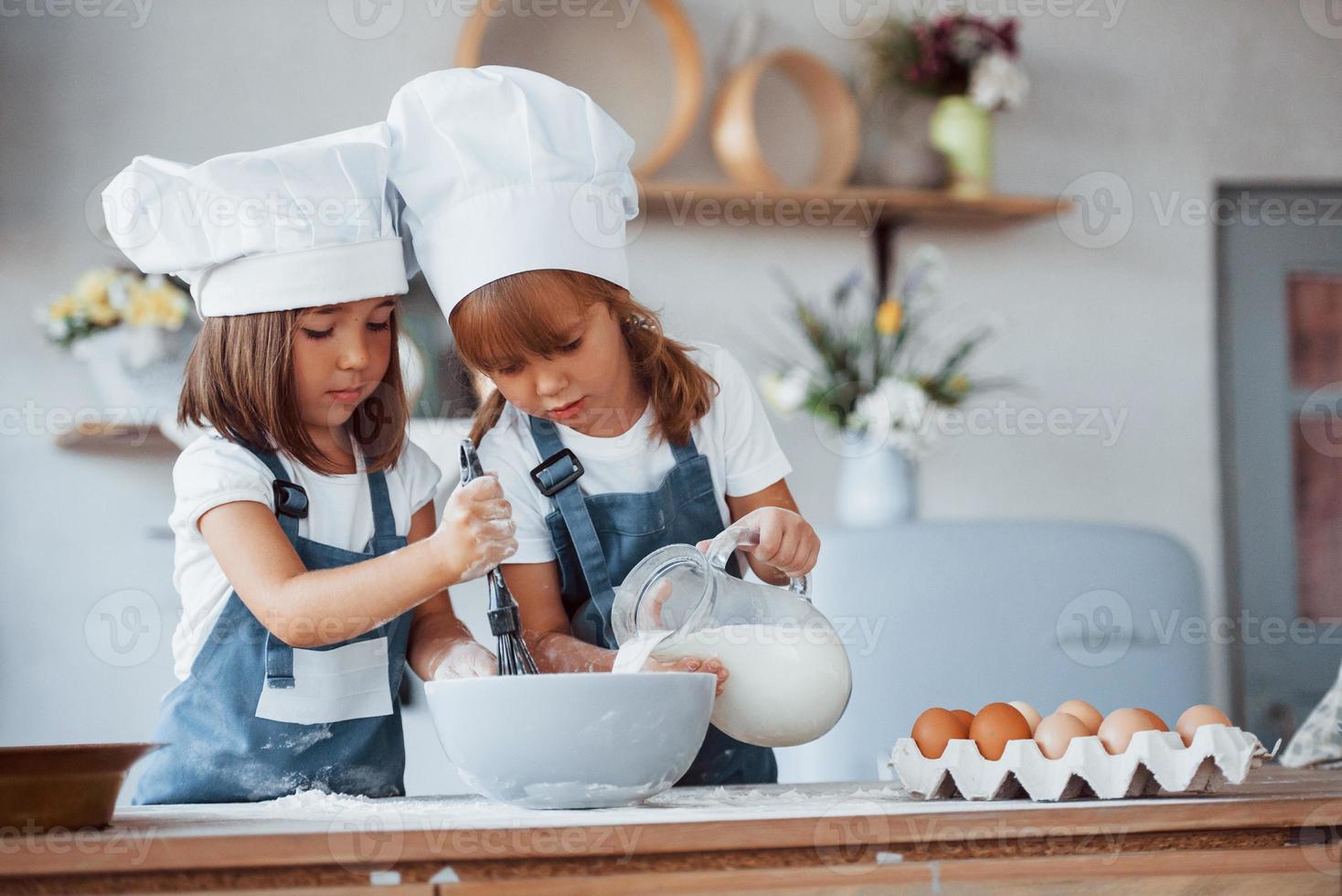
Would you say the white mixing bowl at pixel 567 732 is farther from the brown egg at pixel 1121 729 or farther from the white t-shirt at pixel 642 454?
the white t-shirt at pixel 642 454

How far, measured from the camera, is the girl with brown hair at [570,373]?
1.01 metres

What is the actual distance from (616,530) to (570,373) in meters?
0.15

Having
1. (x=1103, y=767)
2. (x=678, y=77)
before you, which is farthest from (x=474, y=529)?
(x=678, y=77)

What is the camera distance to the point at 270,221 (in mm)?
968

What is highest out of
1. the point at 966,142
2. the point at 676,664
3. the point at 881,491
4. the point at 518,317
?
the point at 966,142

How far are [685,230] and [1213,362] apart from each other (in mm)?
1131

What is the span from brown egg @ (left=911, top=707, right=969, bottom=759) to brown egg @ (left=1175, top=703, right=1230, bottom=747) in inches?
5.0

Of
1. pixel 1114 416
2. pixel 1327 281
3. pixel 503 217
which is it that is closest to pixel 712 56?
pixel 1114 416

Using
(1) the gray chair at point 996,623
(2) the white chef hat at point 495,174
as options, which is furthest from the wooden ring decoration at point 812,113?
(2) the white chef hat at point 495,174

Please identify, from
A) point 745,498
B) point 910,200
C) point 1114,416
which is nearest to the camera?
point 745,498

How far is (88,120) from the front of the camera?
223 cm

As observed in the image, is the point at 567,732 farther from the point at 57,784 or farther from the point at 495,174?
the point at 495,174

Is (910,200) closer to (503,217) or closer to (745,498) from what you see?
(745,498)

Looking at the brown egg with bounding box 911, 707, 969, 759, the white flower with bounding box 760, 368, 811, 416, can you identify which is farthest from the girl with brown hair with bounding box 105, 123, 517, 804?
the white flower with bounding box 760, 368, 811, 416
